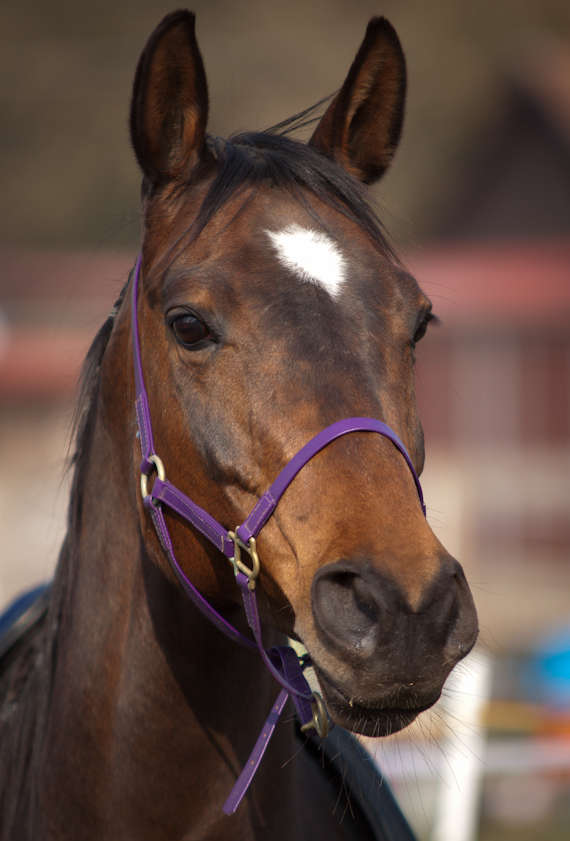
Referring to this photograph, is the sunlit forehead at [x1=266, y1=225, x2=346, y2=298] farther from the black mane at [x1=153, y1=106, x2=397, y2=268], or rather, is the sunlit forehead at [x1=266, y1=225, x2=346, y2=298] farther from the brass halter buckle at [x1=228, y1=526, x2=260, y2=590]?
the brass halter buckle at [x1=228, y1=526, x2=260, y2=590]

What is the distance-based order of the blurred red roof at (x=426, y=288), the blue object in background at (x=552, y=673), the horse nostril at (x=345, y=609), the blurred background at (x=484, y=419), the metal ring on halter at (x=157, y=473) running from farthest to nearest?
the blurred red roof at (x=426, y=288) → the blue object in background at (x=552, y=673) → the blurred background at (x=484, y=419) → the metal ring on halter at (x=157, y=473) → the horse nostril at (x=345, y=609)

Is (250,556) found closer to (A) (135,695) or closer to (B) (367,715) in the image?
(B) (367,715)

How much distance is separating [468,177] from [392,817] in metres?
19.5

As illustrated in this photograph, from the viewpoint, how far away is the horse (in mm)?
1896

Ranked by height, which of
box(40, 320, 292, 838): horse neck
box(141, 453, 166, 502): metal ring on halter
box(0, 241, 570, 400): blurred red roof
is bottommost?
box(0, 241, 570, 400): blurred red roof

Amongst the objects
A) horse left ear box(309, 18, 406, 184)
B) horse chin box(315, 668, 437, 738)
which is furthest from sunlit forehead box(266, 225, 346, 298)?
horse chin box(315, 668, 437, 738)

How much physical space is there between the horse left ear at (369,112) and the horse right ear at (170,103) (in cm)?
36

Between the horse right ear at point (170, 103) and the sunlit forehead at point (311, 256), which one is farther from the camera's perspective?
the horse right ear at point (170, 103)

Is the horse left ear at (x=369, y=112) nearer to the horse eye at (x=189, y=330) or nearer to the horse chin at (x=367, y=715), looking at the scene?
the horse eye at (x=189, y=330)

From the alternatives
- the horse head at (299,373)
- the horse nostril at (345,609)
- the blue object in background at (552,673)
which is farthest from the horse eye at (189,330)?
the blue object in background at (552,673)

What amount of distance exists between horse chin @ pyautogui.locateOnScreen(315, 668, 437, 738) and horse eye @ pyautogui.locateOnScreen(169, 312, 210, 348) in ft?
2.43

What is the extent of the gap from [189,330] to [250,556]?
1.60ft

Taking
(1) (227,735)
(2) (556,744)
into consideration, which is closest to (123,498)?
(1) (227,735)

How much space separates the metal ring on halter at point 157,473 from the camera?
227 centimetres
